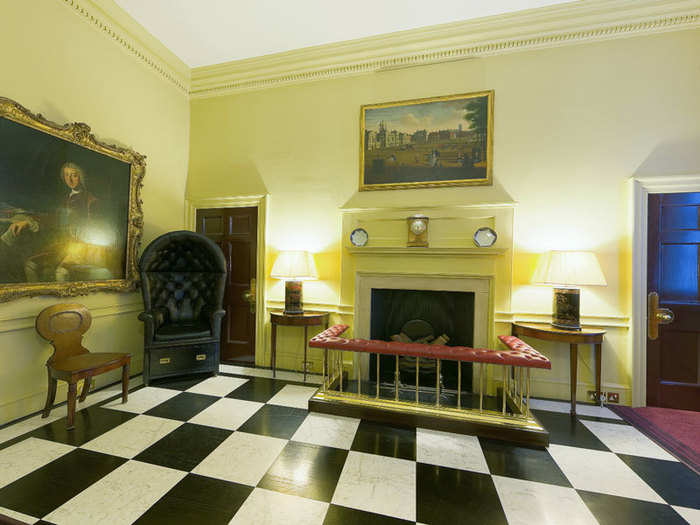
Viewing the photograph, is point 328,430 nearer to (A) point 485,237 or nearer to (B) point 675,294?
(A) point 485,237

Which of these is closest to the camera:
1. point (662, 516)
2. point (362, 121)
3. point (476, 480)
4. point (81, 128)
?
point (662, 516)

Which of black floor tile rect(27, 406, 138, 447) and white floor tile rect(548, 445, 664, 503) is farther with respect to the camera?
black floor tile rect(27, 406, 138, 447)

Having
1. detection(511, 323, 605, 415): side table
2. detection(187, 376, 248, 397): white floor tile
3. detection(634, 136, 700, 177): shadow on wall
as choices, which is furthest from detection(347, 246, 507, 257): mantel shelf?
detection(187, 376, 248, 397): white floor tile

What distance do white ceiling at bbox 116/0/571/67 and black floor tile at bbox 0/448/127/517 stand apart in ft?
12.4

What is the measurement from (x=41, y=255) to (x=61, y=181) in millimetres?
629

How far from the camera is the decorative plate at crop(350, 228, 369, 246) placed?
3.28m

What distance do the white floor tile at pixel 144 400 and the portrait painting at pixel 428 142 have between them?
2818 mm

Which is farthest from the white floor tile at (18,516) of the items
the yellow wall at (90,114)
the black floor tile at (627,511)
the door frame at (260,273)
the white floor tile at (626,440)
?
the white floor tile at (626,440)

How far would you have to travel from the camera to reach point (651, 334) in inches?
106

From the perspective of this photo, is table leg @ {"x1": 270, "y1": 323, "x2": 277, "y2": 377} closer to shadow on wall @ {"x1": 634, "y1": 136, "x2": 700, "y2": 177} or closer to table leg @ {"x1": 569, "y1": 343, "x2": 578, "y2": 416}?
table leg @ {"x1": 569, "y1": 343, "x2": 578, "y2": 416}

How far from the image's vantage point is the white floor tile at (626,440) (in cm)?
203

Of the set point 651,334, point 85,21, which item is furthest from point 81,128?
point 651,334

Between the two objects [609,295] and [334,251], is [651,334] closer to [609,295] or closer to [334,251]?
[609,295]

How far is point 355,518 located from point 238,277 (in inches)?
116
